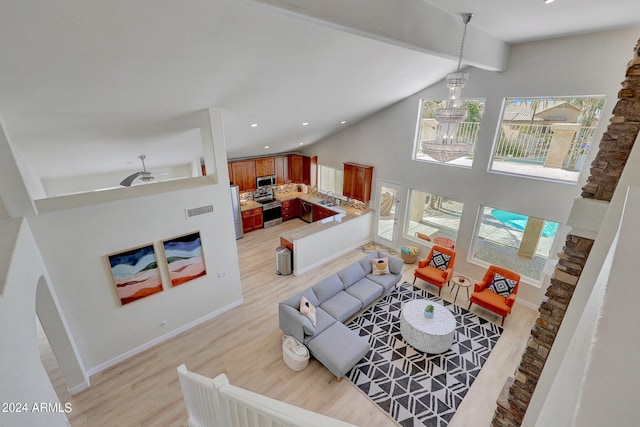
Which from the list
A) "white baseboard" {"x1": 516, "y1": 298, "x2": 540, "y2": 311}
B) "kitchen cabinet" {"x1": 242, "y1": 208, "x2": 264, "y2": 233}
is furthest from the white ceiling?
"white baseboard" {"x1": 516, "y1": 298, "x2": 540, "y2": 311}

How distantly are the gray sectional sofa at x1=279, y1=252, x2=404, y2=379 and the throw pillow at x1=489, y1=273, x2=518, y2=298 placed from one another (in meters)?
1.96

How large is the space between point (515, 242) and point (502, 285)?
202cm

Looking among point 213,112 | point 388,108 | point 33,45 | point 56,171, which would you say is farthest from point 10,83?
point 388,108

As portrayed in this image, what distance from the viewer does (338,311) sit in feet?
17.7

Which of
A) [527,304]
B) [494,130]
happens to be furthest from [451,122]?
[527,304]

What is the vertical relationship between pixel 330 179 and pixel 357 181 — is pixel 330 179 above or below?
below

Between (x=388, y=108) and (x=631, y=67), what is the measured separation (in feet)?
20.0

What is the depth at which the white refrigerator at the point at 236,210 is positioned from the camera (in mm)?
8660

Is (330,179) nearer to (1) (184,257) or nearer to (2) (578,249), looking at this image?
(1) (184,257)

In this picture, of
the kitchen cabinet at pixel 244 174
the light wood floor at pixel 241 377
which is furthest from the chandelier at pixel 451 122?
the kitchen cabinet at pixel 244 174

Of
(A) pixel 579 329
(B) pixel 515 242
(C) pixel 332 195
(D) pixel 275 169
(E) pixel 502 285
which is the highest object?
(A) pixel 579 329

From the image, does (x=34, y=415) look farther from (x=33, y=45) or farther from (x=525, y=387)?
(x=525, y=387)

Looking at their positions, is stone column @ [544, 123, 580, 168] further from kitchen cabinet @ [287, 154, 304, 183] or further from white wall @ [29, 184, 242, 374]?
kitchen cabinet @ [287, 154, 304, 183]

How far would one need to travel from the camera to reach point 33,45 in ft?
7.53
